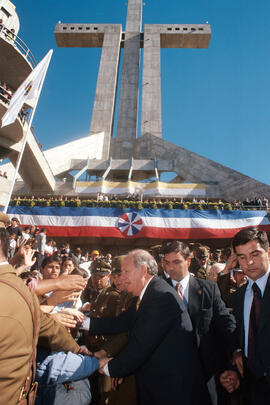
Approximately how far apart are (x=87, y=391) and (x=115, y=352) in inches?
19.8

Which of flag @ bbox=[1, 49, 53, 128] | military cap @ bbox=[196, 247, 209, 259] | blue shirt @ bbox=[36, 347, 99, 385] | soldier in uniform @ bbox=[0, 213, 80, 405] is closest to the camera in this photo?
soldier in uniform @ bbox=[0, 213, 80, 405]

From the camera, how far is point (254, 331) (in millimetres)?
2025

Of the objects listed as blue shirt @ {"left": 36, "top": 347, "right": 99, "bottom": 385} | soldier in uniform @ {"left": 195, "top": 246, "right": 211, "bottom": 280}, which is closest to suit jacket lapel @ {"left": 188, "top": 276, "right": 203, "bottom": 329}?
blue shirt @ {"left": 36, "top": 347, "right": 99, "bottom": 385}

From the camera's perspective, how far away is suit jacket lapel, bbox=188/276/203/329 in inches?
96.5

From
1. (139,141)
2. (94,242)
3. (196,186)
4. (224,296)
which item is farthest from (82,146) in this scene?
(224,296)

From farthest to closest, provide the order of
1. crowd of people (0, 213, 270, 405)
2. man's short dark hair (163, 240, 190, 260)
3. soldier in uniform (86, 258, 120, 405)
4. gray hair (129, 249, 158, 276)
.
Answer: man's short dark hair (163, 240, 190, 260) → soldier in uniform (86, 258, 120, 405) → gray hair (129, 249, 158, 276) → crowd of people (0, 213, 270, 405)

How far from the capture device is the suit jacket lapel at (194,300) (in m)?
2.45

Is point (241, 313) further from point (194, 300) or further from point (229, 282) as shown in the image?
point (229, 282)

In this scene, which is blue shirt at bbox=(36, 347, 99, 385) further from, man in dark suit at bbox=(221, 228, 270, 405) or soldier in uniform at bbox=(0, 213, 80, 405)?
man in dark suit at bbox=(221, 228, 270, 405)

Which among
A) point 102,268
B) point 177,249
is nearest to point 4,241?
point 177,249

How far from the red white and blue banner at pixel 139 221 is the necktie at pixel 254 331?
11.3 m

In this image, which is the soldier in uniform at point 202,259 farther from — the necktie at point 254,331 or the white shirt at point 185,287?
the necktie at point 254,331

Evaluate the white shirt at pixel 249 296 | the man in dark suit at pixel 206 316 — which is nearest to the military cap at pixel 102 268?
the man in dark suit at pixel 206 316

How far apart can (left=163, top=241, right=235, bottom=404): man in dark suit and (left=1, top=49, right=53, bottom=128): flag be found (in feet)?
27.4
